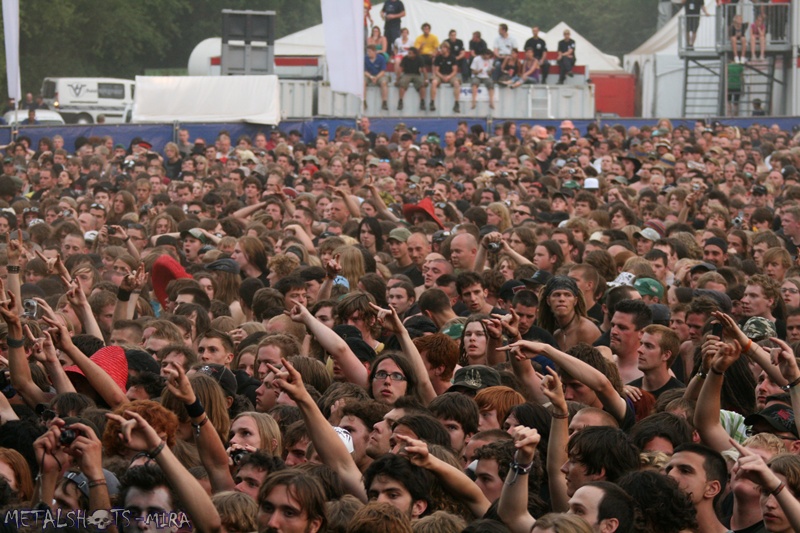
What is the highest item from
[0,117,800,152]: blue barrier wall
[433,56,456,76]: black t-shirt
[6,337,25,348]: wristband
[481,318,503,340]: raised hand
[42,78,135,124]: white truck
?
[433,56,456,76]: black t-shirt

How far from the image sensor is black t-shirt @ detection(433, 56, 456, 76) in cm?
3136

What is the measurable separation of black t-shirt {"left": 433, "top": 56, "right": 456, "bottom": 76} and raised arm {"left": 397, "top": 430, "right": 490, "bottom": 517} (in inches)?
1025

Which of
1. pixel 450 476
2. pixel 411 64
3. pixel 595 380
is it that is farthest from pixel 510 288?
pixel 411 64

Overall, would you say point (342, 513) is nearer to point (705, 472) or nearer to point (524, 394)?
point (705, 472)

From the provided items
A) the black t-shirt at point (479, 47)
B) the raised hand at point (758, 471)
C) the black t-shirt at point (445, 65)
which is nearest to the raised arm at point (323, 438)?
the raised hand at point (758, 471)

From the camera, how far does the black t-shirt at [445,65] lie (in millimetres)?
31359

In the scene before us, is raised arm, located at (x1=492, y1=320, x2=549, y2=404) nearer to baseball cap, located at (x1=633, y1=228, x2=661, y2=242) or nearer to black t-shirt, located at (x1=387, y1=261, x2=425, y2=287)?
black t-shirt, located at (x1=387, y1=261, x2=425, y2=287)

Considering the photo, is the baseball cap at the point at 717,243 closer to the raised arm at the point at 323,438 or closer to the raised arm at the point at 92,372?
the raised arm at the point at 92,372

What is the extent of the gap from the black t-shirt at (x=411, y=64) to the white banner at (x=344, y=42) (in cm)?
822

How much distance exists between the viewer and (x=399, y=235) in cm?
1246

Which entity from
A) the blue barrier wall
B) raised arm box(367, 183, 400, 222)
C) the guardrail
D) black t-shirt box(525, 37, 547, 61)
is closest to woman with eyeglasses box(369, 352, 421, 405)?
raised arm box(367, 183, 400, 222)

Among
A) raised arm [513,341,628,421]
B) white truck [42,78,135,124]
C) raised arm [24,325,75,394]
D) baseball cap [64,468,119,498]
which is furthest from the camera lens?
white truck [42,78,135,124]

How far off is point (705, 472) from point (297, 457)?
6.35 ft

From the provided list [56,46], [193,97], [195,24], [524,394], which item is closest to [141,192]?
[193,97]
